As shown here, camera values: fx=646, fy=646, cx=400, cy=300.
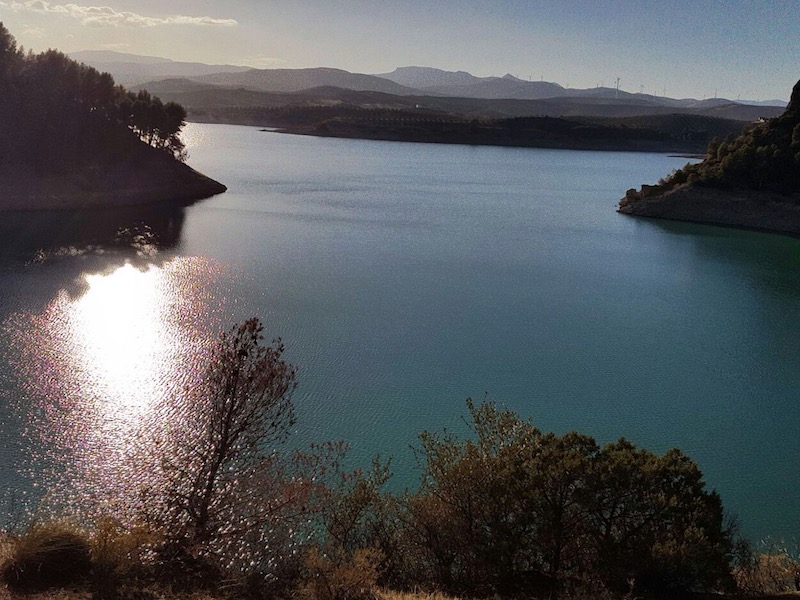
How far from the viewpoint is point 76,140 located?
5150 centimetres

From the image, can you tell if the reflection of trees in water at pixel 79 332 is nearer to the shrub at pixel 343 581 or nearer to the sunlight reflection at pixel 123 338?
the sunlight reflection at pixel 123 338

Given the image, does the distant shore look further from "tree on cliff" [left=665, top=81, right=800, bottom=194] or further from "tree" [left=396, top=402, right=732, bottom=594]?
"tree" [left=396, top=402, right=732, bottom=594]

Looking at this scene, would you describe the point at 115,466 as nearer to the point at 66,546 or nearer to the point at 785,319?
the point at 66,546

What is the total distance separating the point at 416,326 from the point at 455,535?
1686 cm

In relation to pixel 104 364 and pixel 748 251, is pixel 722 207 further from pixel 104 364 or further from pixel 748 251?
pixel 104 364

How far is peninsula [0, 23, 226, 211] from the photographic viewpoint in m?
48.0

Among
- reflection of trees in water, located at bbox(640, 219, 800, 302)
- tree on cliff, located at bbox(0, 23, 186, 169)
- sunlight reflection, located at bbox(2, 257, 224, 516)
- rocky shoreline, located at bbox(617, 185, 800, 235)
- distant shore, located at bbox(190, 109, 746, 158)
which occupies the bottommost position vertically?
sunlight reflection, located at bbox(2, 257, 224, 516)

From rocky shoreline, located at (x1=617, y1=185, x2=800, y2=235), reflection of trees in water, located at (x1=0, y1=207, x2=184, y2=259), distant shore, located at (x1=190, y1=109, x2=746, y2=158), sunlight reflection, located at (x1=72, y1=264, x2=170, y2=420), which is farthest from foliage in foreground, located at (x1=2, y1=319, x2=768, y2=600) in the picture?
distant shore, located at (x1=190, y1=109, x2=746, y2=158)

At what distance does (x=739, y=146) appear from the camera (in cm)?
6328

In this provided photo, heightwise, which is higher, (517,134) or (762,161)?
(517,134)

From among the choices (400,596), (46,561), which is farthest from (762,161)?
(46,561)

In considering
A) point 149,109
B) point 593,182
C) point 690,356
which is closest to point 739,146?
point 593,182

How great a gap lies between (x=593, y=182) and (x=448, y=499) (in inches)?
3494

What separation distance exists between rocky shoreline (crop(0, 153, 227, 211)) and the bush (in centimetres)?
4368
